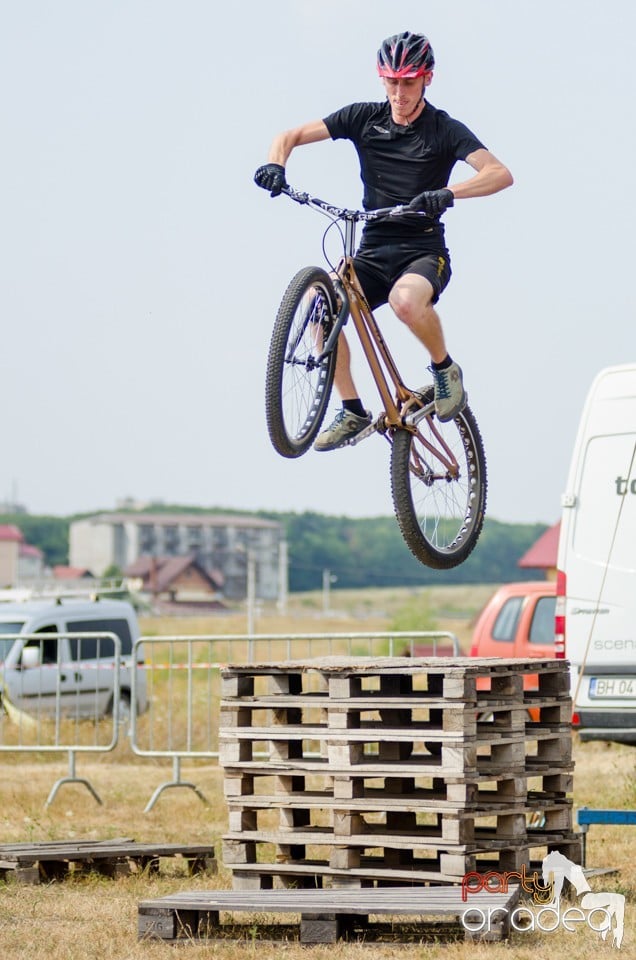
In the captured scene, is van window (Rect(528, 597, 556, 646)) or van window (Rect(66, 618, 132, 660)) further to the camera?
van window (Rect(66, 618, 132, 660))

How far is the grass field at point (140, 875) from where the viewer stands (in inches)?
294

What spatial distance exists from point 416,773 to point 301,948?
119 centimetres

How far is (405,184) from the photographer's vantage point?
639 centimetres

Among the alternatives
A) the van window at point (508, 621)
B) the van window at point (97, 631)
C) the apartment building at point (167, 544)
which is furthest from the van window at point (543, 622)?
the apartment building at point (167, 544)

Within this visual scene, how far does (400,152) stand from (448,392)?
1044mm

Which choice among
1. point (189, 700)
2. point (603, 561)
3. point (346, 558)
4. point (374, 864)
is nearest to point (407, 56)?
point (374, 864)

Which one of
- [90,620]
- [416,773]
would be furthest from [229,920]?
[90,620]

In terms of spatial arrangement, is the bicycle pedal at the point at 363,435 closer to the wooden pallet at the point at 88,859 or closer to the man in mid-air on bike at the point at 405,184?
the man in mid-air on bike at the point at 405,184

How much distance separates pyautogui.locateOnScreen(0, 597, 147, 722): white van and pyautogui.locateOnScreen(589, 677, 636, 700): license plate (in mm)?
6357

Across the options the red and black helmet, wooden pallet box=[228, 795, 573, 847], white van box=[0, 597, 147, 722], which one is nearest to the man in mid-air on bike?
the red and black helmet

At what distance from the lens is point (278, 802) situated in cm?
888

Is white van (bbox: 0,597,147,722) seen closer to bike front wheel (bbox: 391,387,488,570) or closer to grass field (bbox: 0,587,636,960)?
grass field (bbox: 0,587,636,960)

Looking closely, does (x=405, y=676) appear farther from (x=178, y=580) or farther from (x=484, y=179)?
(x=178, y=580)

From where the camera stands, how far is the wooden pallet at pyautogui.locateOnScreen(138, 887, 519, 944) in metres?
7.45
